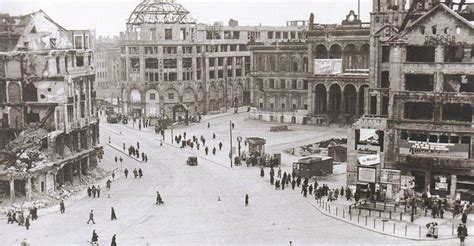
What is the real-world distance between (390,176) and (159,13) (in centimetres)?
7448

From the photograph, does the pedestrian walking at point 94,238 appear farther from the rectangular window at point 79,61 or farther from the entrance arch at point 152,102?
the entrance arch at point 152,102

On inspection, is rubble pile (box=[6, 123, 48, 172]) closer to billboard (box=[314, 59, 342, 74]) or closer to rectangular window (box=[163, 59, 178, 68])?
billboard (box=[314, 59, 342, 74])

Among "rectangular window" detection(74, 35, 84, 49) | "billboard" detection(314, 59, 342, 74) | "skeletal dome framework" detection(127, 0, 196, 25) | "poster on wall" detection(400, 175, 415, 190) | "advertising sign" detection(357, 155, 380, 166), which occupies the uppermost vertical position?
"skeletal dome framework" detection(127, 0, 196, 25)

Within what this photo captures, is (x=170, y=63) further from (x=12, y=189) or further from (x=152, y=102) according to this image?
(x=12, y=189)

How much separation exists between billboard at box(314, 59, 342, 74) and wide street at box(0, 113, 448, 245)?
31093 millimetres

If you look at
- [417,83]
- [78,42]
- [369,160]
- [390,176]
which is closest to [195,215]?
[369,160]

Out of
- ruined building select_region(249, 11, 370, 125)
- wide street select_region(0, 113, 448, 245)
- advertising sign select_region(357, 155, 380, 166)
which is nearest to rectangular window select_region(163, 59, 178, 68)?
ruined building select_region(249, 11, 370, 125)

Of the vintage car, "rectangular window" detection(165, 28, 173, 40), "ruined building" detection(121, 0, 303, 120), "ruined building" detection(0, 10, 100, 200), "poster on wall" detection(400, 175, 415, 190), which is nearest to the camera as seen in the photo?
"poster on wall" detection(400, 175, 415, 190)

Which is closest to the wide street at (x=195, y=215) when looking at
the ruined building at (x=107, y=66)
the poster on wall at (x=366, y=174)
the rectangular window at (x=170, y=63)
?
the poster on wall at (x=366, y=174)

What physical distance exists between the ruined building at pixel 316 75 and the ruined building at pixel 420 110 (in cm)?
3866

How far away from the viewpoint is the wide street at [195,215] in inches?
1832

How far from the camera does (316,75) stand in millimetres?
103812

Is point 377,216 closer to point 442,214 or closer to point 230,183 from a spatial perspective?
point 442,214

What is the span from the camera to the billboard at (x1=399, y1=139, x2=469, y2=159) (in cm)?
5372
